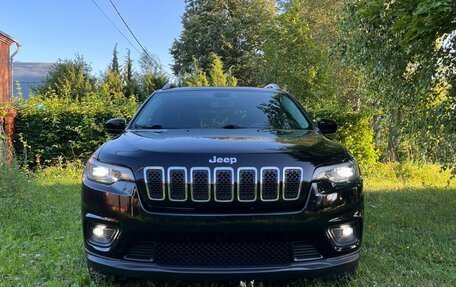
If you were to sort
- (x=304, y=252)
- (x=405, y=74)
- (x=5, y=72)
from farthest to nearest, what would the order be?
(x=5, y=72) < (x=405, y=74) < (x=304, y=252)

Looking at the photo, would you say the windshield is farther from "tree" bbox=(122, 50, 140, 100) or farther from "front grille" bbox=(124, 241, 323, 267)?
"tree" bbox=(122, 50, 140, 100)

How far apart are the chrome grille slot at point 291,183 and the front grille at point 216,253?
299 mm

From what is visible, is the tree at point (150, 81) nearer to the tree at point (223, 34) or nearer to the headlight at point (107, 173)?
the tree at point (223, 34)

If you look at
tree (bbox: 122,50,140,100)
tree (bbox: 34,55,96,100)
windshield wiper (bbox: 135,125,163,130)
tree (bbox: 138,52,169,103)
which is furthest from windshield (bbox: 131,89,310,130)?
tree (bbox: 122,50,140,100)

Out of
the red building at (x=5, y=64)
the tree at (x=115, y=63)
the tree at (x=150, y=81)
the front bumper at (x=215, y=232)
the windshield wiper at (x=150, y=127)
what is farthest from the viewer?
the tree at (x=115, y=63)

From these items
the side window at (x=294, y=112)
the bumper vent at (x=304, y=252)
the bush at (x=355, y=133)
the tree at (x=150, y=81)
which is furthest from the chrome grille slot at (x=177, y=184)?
the tree at (x=150, y=81)

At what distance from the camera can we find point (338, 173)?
3041mm

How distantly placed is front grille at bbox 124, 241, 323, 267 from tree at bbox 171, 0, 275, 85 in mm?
29085

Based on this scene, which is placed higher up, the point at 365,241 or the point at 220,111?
the point at 220,111

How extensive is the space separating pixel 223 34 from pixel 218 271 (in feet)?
104

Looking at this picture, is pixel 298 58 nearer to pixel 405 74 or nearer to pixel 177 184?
pixel 405 74

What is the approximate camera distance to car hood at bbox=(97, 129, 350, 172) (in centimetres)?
288

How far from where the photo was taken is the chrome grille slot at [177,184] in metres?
2.81

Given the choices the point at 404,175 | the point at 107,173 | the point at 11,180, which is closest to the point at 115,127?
the point at 107,173
